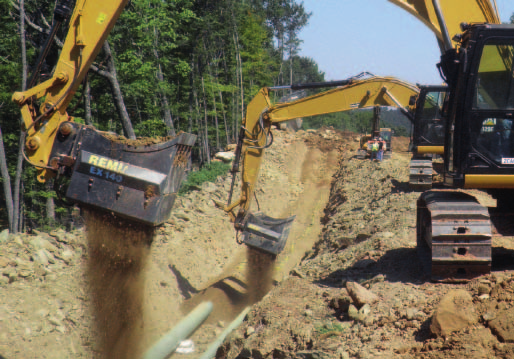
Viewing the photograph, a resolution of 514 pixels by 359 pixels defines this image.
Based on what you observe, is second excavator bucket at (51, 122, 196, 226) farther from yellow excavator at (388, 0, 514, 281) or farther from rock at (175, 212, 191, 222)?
rock at (175, 212, 191, 222)

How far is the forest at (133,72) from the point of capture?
19.7m

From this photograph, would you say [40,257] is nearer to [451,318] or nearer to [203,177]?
[451,318]

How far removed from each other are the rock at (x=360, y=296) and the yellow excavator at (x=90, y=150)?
101 inches

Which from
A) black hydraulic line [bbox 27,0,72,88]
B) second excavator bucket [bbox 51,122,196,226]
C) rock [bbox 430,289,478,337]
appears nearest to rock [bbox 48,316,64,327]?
second excavator bucket [bbox 51,122,196,226]

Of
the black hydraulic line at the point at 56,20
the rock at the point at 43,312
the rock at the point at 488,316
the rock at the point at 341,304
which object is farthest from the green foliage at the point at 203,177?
the rock at the point at 488,316

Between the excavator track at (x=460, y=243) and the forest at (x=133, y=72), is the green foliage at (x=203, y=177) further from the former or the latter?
the excavator track at (x=460, y=243)

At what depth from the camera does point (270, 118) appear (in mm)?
11102

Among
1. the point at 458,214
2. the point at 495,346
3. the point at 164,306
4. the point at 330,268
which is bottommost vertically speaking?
the point at 164,306

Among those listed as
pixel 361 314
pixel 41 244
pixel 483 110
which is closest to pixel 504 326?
pixel 361 314

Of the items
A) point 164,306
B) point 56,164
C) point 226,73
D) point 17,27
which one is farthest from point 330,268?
point 226,73

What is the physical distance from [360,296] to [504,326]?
5.66 ft

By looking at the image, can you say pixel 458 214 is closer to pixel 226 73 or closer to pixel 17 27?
pixel 17 27

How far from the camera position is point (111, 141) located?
7258 mm

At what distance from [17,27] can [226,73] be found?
23343 millimetres
